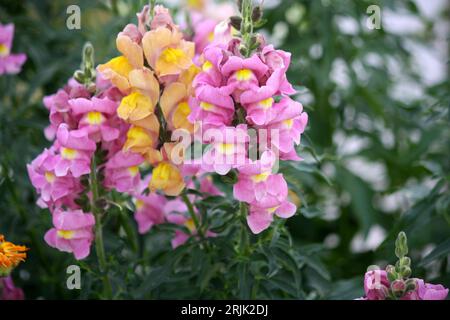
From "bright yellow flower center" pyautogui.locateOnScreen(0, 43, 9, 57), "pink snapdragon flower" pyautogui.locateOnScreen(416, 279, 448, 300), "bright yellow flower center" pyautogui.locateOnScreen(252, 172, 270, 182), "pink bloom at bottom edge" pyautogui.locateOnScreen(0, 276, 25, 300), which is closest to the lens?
"pink snapdragon flower" pyautogui.locateOnScreen(416, 279, 448, 300)

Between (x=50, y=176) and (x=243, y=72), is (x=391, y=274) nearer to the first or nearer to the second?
(x=243, y=72)

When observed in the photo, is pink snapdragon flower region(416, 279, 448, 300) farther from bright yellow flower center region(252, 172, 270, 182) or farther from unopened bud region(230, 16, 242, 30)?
unopened bud region(230, 16, 242, 30)

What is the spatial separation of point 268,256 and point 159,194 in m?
0.30

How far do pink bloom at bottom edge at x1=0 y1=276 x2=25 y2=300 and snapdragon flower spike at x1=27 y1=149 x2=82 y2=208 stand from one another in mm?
221

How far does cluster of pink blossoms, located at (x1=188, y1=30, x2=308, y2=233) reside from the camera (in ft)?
4.13

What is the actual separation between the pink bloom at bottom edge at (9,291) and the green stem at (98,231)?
181mm

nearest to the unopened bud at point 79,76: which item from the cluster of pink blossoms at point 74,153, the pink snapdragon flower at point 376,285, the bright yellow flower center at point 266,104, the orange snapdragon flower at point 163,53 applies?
the cluster of pink blossoms at point 74,153

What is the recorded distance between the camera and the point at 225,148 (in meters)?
1.26

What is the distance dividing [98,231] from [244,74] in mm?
383

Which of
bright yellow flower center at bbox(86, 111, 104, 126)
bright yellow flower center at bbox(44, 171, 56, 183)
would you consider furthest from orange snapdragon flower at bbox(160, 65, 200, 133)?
bright yellow flower center at bbox(44, 171, 56, 183)

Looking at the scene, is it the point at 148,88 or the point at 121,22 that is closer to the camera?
the point at 148,88
